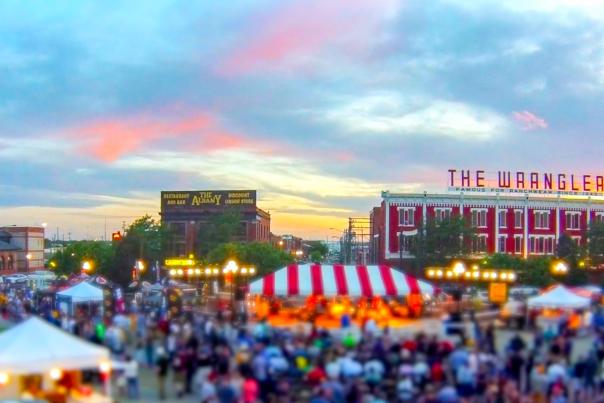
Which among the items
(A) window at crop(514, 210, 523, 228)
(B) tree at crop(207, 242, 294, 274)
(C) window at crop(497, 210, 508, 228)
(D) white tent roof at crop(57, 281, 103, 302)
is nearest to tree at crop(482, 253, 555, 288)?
(C) window at crop(497, 210, 508, 228)

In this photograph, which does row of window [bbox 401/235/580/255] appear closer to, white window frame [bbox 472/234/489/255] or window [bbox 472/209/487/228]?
white window frame [bbox 472/234/489/255]

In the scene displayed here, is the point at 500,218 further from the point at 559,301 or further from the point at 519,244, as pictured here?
the point at 559,301

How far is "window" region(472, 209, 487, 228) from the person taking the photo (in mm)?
78500

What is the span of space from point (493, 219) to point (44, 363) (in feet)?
214

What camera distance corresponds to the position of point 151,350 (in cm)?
2197

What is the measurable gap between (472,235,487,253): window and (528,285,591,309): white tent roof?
144ft

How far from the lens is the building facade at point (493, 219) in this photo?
78.1m

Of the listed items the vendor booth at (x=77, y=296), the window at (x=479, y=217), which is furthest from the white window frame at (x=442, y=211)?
the vendor booth at (x=77, y=296)

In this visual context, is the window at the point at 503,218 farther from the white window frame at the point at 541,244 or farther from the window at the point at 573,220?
Answer: the window at the point at 573,220

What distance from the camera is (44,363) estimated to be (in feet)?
57.1

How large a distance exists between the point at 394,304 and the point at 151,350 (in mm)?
15640

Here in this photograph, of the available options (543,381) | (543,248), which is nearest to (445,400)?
(543,381)

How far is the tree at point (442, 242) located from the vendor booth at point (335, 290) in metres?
33.8

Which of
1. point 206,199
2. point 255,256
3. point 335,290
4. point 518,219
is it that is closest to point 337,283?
point 335,290
